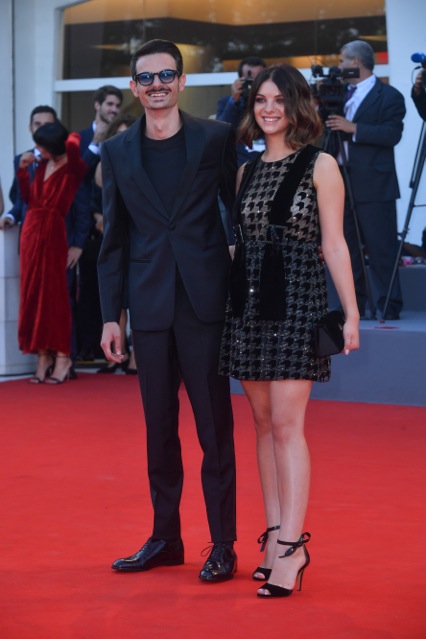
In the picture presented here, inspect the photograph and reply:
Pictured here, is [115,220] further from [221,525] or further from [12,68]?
[12,68]

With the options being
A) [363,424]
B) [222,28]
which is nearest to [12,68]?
[222,28]

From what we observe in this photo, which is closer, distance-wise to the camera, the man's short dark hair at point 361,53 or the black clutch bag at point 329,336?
the black clutch bag at point 329,336

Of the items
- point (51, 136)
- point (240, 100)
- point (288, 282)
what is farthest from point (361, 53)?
point (288, 282)

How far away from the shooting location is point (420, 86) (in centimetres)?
788

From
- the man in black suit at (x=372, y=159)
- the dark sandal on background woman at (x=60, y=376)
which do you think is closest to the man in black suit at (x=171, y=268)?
the man in black suit at (x=372, y=159)

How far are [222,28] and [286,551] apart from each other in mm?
9660

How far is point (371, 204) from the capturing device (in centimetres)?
803

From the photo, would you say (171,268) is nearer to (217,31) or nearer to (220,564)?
(220,564)

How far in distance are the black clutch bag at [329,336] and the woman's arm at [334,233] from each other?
0.03 m

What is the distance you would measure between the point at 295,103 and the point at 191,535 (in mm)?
1588

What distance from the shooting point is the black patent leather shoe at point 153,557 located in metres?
3.99

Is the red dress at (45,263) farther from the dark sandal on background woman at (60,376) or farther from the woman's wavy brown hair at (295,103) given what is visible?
the woman's wavy brown hair at (295,103)

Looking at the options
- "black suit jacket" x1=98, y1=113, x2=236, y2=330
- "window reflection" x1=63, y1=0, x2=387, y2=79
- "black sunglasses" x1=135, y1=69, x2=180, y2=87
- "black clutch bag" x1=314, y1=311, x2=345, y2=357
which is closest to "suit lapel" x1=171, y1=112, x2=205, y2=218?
"black suit jacket" x1=98, y1=113, x2=236, y2=330

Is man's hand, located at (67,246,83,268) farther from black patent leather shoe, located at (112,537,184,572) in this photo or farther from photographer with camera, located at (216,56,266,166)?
black patent leather shoe, located at (112,537,184,572)
